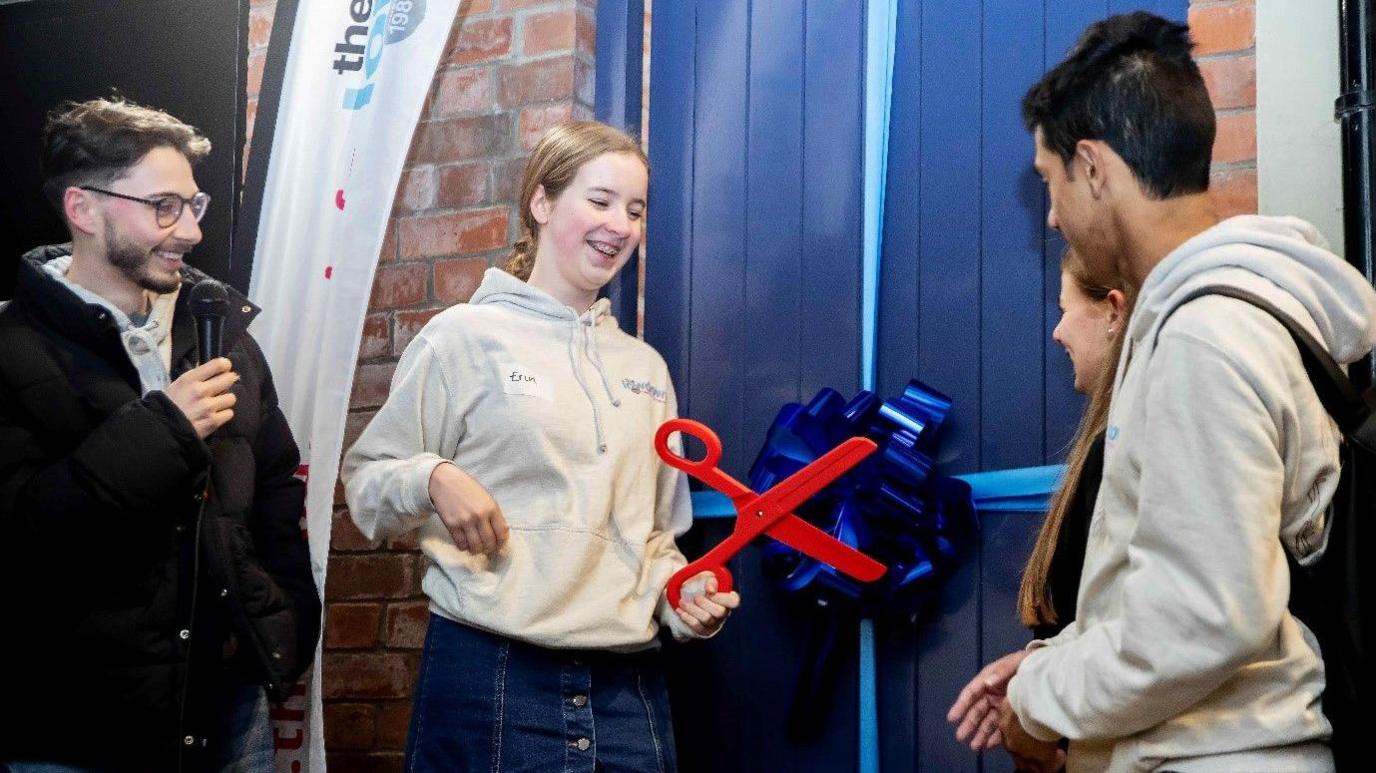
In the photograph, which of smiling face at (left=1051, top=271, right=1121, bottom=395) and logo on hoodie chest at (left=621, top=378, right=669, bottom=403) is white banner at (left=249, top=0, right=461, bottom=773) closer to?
logo on hoodie chest at (left=621, top=378, right=669, bottom=403)

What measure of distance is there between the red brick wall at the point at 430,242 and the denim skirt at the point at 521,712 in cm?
59

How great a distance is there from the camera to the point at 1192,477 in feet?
4.28

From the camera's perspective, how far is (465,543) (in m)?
2.03

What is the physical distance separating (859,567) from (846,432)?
27cm

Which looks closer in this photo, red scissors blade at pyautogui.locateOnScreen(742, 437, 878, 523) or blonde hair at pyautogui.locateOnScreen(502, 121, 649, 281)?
red scissors blade at pyautogui.locateOnScreen(742, 437, 878, 523)

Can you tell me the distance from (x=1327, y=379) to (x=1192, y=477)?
0.18 metres

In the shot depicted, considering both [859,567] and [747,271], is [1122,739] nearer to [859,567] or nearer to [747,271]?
[859,567]

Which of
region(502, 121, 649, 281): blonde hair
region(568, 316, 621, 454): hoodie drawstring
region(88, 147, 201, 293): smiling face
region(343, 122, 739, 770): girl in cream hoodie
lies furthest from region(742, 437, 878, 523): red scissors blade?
region(88, 147, 201, 293): smiling face

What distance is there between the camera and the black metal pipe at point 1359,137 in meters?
2.04

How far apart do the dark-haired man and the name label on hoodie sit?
37.4 inches

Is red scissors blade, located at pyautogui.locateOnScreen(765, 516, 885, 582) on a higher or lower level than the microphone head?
lower

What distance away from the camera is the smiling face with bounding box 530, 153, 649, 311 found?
2314 mm

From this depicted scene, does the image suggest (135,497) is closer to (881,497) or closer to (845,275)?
(881,497)

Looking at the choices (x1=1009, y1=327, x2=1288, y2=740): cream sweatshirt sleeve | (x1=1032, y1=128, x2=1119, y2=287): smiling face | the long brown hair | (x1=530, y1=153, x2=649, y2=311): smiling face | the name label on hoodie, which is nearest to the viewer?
(x1=1009, y1=327, x2=1288, y2=740): cream sweatshirt sleeve
